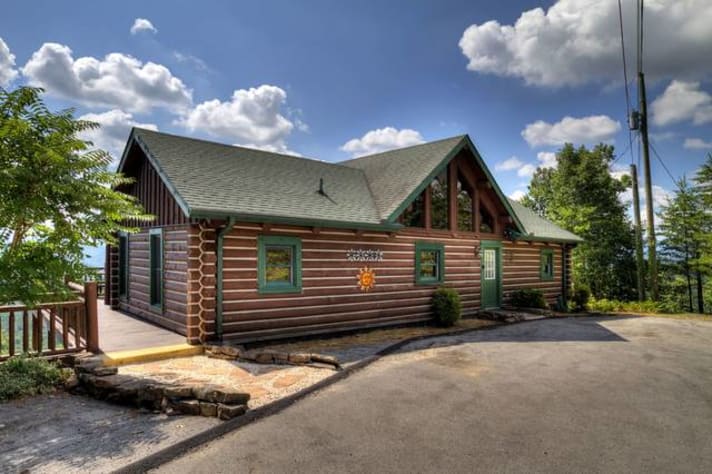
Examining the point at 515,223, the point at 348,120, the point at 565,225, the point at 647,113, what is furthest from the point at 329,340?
the point at 565,225

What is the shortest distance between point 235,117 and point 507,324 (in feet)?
57.2

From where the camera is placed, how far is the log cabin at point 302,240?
830 cm

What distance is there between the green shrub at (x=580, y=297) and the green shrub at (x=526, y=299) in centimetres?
312

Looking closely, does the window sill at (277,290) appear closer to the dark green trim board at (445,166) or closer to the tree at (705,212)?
the dark green trim board at (445,166)

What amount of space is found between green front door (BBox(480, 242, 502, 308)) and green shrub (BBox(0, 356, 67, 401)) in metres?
12.1

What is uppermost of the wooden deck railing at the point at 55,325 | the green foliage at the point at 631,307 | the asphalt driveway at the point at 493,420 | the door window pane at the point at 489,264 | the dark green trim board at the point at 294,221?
the dark green trim board at the point at 294,221

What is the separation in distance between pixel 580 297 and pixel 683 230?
954 centimetres

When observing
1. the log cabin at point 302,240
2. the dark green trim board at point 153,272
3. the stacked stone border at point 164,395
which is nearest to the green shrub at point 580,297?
the log cabin at point 302,240

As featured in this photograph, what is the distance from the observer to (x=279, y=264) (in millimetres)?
9172

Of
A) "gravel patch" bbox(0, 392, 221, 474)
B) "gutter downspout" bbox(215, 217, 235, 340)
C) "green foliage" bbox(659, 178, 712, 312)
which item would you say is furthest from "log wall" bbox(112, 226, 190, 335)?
"green foliage" bbox(659, 178, 712, 312)

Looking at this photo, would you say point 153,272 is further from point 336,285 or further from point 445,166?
point 445,166

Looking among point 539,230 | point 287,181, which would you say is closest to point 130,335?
point 287,181

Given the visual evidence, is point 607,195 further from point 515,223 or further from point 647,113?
point 515,223

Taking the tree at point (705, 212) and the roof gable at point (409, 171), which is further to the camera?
the tree at point (705, 212)
